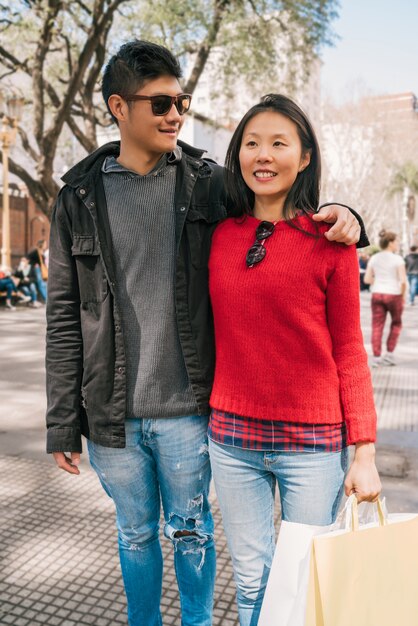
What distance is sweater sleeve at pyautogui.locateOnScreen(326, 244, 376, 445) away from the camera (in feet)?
5.70

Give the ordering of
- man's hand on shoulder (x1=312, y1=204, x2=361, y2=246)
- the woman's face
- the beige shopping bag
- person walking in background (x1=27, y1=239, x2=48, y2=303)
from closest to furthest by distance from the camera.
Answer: the beige shopping bag, man's hand on shoulder (x1=312, y1=204, x2=361, y2=246), the woman's face, person walking in background (x1=27, y1=239, x2=48, y2=303)

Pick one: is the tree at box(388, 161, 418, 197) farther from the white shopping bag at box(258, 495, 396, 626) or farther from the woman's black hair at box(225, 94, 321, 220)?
the white shopping bag at box(258, 495, 396, 626)

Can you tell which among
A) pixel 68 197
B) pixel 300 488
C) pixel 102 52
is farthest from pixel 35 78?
pixel 300 488

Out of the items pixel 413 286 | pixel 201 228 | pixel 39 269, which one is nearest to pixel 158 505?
pixel 201 228

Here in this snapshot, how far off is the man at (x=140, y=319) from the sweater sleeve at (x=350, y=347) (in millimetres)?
439

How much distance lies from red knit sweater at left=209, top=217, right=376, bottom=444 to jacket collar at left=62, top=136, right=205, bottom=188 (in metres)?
0.57

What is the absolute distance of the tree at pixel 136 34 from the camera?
12211mm

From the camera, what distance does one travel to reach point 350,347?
1.77m

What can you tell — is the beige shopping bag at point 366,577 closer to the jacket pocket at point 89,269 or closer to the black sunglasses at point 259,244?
the black sunglasses at point 259,244

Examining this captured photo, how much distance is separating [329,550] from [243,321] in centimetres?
66

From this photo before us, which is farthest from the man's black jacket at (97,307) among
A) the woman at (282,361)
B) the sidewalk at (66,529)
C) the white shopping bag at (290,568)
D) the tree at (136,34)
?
the tree at (136,34)

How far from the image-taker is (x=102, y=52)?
13344 millimetres

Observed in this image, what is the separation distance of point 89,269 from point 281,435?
2.64 feet

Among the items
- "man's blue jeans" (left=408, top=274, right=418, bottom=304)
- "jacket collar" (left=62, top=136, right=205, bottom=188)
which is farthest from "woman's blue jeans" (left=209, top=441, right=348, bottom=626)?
"man's blue jeans" (left=408, top=274, right=418, bottom=304)
